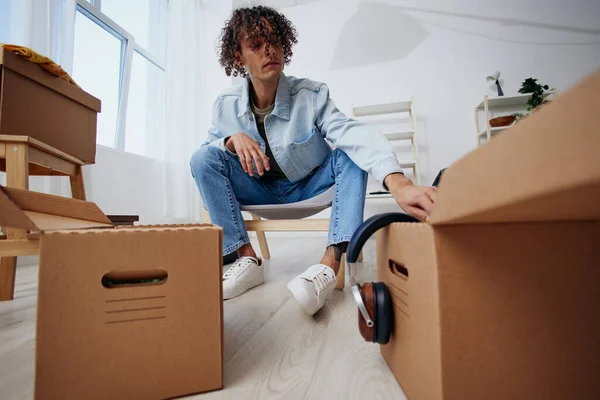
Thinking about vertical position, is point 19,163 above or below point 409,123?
below

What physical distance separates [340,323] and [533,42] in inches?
122

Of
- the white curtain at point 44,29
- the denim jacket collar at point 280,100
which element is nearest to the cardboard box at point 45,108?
the white curtain at point 44,29

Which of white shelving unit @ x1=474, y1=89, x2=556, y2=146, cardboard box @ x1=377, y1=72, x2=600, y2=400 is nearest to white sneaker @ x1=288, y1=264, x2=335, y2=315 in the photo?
cardboard box @ x1=377, y1=72, x2=600, y2=400

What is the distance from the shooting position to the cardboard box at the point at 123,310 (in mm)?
318

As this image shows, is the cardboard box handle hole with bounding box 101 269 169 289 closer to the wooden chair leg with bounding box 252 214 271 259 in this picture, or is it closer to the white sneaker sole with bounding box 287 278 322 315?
the white sneaker sole with bounding box 287 278 322 315

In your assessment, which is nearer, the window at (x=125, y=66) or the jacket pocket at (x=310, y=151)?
the jacket pocket at (x=310, y=151)

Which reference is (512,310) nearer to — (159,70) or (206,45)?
(159,70)

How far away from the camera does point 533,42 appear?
2.43 meters

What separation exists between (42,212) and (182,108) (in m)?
2.06

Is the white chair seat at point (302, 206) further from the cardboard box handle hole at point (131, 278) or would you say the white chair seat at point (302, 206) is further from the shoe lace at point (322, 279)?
the cardboard box handle hole at point (131, 278)

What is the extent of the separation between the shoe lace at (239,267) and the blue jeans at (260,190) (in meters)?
0.05

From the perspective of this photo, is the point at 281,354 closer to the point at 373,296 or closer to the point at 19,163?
the point at 373,296

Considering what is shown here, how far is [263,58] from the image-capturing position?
935 millimetres

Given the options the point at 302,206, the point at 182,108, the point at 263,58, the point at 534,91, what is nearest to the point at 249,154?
Result: the point at 302,206
